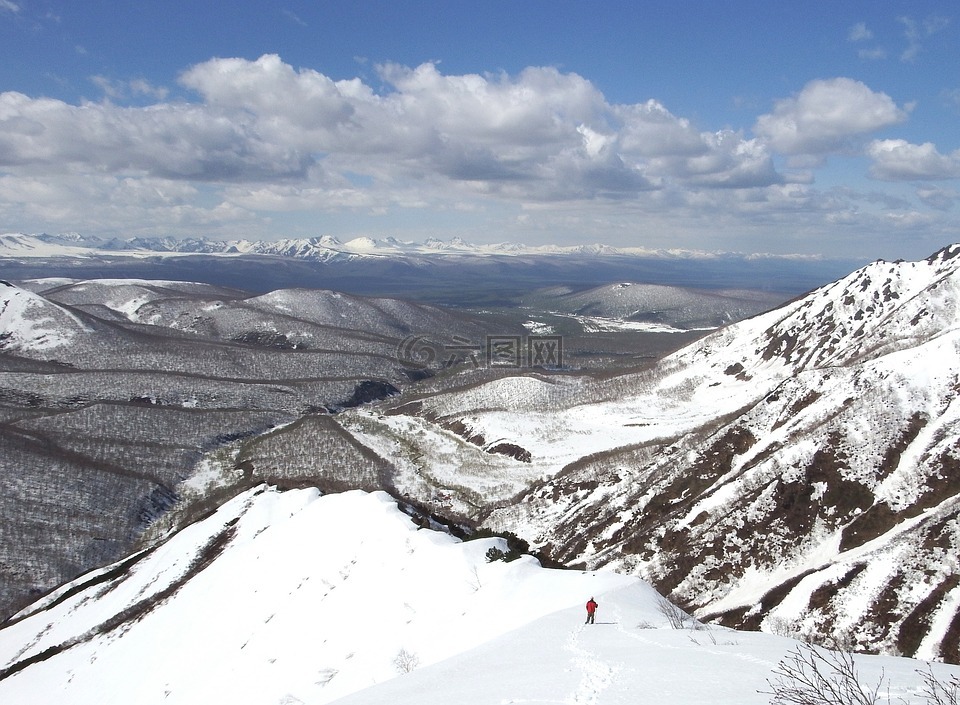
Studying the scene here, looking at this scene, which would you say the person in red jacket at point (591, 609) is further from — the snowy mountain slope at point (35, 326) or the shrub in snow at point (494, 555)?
the snowy mountain slope at point (35, 326)

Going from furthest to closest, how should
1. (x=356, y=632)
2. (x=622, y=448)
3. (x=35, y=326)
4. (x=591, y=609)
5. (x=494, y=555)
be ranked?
(x=35, y=326) < (x=622, y=448) < (x=494, y=555) < (x=356, y=632) < (x=591, y=609)

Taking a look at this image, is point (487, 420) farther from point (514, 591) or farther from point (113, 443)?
point (514, 591)

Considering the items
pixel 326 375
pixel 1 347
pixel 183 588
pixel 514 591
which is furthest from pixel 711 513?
pixel 1 347

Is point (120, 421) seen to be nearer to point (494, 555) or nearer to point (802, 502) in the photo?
point (494, 555)

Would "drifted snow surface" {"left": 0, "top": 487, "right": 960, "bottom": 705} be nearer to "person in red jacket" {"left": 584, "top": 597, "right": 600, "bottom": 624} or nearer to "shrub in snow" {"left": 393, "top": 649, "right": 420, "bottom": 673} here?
"shrub in snow" {"left": 393, "top": 649, "right": 420, "bottom": 673}

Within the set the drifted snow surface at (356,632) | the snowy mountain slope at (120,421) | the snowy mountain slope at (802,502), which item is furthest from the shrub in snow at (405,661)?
the snowy mountain slope at (120,421)

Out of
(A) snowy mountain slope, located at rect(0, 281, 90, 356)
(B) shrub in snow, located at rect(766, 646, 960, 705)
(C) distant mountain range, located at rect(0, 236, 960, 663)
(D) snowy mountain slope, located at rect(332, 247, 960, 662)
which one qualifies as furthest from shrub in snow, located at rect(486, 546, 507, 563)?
(A) snowy mountain slope, located at rect(0, 281, 90, 356)

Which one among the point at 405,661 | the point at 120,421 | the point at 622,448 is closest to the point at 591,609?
the point at 405,661
